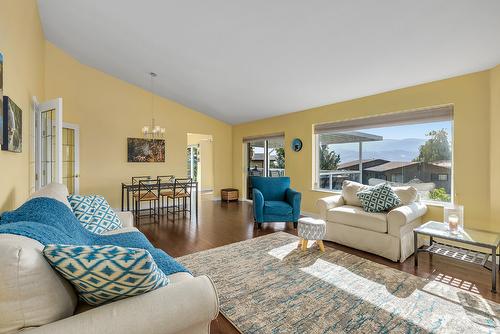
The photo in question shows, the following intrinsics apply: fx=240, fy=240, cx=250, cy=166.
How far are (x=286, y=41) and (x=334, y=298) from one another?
9.44 ft

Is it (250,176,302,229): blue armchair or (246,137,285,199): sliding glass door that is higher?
(246,137,285,199): sliding glass door

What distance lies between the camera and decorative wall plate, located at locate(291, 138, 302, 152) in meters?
5.25

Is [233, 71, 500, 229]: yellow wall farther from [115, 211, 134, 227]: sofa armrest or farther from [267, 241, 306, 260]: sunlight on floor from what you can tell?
[115, 211, 134, 227]: sofa armrest

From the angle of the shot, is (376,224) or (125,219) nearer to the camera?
(125,219)

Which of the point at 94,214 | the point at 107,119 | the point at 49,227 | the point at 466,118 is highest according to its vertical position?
the point at 107,119

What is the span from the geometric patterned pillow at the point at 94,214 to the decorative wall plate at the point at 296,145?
12.5 ft

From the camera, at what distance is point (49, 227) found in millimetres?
1192

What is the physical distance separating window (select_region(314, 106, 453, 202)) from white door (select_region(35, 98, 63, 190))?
4433 millimetres

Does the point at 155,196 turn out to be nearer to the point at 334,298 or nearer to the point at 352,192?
the point at 352,192

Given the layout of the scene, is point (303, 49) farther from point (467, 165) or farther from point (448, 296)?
point (448, 296)

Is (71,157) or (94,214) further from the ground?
(71,157)

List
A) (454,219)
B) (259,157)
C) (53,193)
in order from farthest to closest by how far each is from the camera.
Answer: (259,157)
(454,219)
(53,193)

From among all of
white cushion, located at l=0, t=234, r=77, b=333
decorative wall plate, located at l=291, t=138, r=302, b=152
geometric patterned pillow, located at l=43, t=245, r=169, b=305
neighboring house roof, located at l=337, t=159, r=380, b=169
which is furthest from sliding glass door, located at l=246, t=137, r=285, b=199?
white cushion, located at l=0, t=234, r=77, b=333

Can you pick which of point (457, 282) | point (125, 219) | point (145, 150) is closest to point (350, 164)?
point (457, 282)
